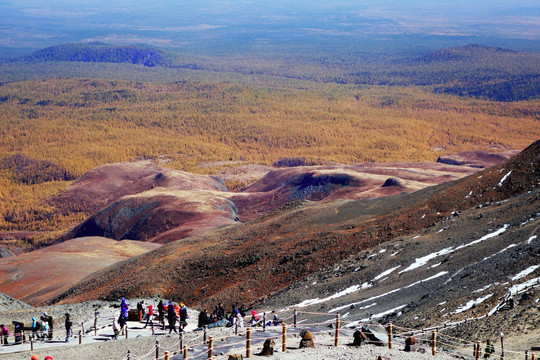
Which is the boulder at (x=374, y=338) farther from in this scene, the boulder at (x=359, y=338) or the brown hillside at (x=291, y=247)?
the brown hillside at (x=291, y=247)

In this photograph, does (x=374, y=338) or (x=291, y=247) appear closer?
(x=374, y=338)

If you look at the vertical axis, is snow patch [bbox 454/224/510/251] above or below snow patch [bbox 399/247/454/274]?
above

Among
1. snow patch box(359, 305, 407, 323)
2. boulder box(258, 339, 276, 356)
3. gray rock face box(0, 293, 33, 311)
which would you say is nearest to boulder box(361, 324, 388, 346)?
boulder box(258, 339, 276, 356)

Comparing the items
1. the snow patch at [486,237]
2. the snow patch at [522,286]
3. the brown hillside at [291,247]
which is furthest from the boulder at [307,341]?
the brown hillside at [291,247]

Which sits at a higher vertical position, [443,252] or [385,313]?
[443,252]

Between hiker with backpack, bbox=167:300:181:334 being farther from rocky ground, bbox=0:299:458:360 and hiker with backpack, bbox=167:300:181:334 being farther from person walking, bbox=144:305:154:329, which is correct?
person walking, bbox=144:305:154:329

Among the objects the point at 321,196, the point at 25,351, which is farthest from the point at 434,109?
the point at 25,351

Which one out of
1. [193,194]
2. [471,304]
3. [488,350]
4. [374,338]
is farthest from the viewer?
[193,194]

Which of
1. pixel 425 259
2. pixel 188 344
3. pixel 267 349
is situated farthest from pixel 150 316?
pixel 425 259

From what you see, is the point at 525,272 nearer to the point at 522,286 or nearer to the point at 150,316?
the point at 522,286
